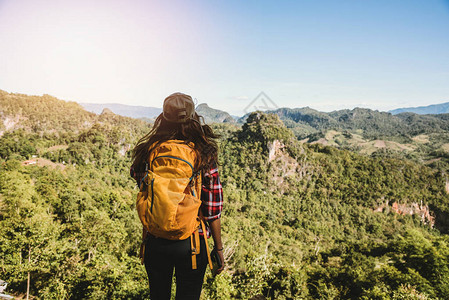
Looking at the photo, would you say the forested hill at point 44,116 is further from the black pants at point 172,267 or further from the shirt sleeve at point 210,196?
the shirt sleeve at point 210,196

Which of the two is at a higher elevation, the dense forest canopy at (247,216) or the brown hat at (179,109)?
the brown hat at (179,109)

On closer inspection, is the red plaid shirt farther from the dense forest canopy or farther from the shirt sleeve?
the dense forest canopy

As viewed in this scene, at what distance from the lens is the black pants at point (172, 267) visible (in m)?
1.67


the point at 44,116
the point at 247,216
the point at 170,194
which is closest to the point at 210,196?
the point at 170,194

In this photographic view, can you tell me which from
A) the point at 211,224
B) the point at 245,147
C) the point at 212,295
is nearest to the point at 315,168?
the point at 245,147

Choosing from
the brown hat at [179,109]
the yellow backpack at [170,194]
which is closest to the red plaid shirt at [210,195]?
the yellow backpack at [170,194]

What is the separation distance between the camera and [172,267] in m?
1.79

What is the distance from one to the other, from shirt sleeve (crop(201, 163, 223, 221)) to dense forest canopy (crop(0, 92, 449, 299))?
2665 millimetres

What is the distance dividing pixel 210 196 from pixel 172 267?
0.69 m

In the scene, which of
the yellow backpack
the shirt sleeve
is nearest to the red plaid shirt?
the shirt sleeve

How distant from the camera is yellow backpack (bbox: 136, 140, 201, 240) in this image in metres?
1.49

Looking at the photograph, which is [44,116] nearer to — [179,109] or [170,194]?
[179,109]

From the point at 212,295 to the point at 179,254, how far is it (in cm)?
796

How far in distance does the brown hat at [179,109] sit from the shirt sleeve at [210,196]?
0.47m
